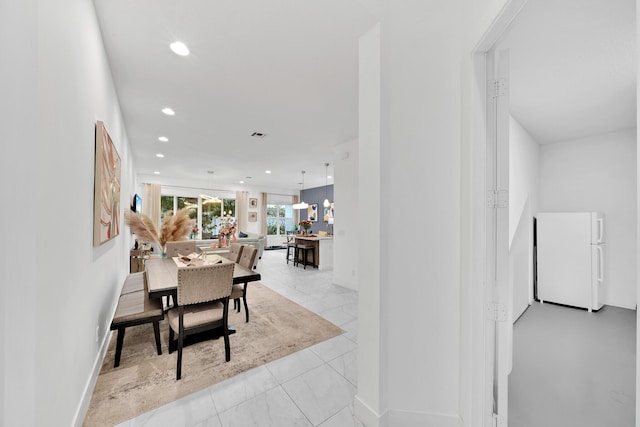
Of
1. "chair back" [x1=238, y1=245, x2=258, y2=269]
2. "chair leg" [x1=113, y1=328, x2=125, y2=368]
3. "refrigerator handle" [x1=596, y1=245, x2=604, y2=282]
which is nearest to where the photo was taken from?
"chair leg" [x1=113, y1=328, x2=125, y2=368]

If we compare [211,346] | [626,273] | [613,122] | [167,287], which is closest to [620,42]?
[613,122]

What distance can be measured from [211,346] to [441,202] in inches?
102

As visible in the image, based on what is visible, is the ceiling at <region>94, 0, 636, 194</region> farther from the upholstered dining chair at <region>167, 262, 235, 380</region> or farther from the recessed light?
the upholstered dining chair at <region>167, 262, 235, 380</region>

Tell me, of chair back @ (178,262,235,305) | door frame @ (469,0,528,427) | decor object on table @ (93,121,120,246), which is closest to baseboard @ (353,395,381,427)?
door frame @ (469,0,528,427)

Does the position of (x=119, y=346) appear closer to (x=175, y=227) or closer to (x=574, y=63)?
(x=175, y=227)

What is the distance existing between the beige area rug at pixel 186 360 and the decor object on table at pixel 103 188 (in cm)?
Answer: 115

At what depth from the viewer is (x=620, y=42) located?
1.76m

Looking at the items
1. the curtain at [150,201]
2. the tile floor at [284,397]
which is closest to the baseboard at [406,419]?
the tile floor at [284,397]

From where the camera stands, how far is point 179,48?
202cm

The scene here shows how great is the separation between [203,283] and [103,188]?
3.66 ft

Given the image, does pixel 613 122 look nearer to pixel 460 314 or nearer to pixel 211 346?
pixel 460 314

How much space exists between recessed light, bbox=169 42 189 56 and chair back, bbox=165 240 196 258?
2.61m

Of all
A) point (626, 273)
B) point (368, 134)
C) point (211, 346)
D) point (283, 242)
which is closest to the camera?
point (368, 134)

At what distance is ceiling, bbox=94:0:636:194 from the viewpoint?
1.64m
